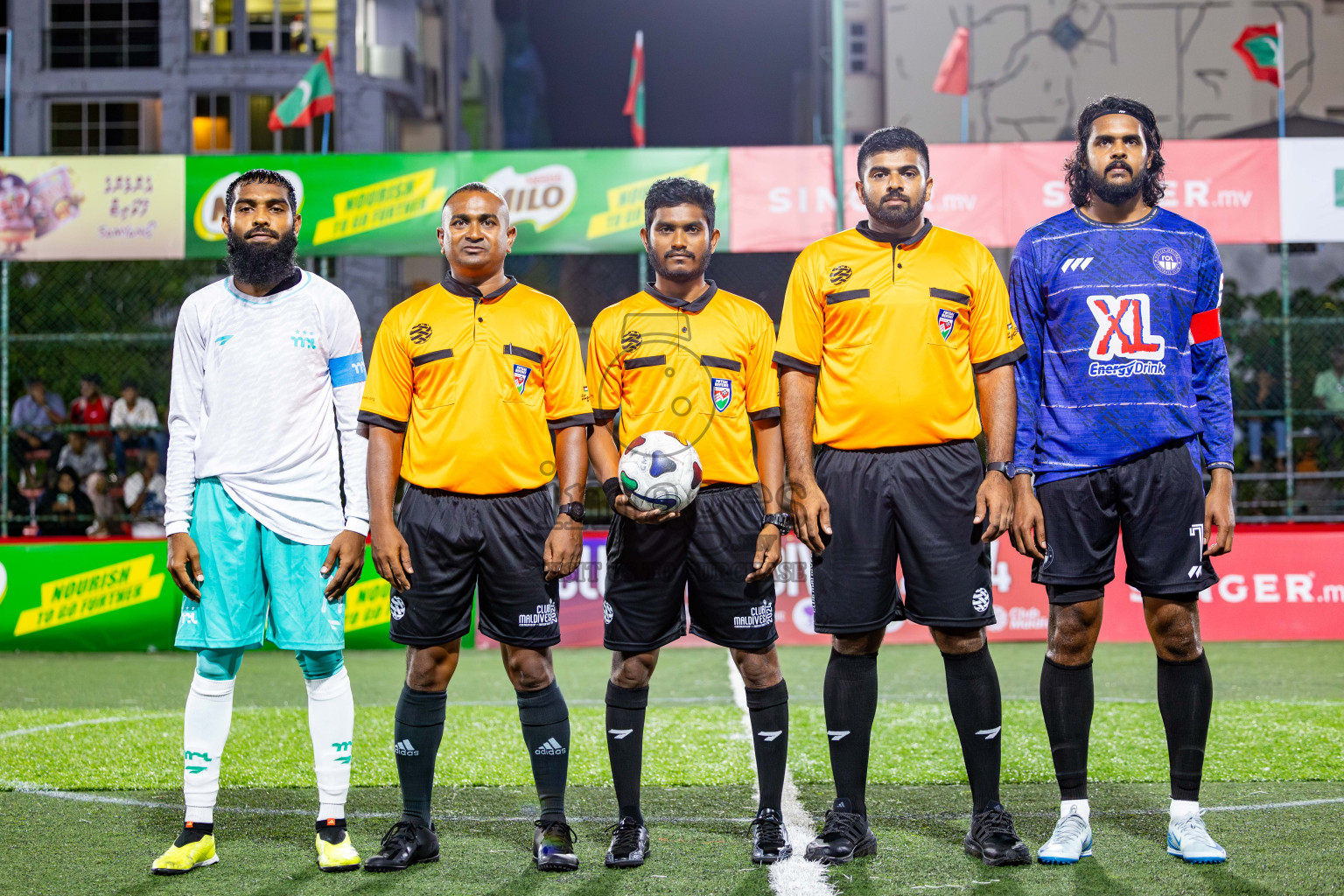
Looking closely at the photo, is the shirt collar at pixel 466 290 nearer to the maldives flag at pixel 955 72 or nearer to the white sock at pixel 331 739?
the white sock at pixel 331 739

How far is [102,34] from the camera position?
83.3ft

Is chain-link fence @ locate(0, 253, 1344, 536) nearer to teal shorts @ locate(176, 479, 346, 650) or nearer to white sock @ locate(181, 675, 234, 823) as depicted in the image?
teal shorts @ locate(176, 479, 346, 650)

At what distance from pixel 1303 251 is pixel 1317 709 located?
15.2m

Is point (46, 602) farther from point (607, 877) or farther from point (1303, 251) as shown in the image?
point (1303, 251)

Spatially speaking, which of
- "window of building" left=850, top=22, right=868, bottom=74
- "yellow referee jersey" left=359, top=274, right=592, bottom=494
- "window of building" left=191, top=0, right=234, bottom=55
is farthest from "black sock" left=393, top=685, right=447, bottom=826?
"window of building" left=191, top=0, right=234, bottom=55

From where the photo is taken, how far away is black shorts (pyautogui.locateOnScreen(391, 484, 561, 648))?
3.97 metres

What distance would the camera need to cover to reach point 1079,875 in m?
3.72

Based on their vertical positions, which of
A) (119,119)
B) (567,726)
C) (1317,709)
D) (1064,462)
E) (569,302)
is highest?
(119,119)

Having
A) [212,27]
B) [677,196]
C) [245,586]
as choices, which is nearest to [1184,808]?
[677,196]

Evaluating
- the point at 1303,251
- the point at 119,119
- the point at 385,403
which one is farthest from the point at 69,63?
the point at 385,403

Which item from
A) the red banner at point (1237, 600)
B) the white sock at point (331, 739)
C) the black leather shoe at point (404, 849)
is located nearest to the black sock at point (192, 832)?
the white sock at point (331, 739)

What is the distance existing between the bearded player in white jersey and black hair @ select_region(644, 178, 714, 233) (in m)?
1.12

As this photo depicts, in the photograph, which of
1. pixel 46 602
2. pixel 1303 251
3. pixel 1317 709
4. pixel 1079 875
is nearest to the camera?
pixel 1079 875

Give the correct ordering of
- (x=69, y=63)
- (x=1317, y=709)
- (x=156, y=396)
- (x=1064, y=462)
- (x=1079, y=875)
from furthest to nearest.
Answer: (x=69, y=63) → (x=156, y=396) → (x=1317, y=709) → (x=1064, y=462) → (x=1079, y=875)
